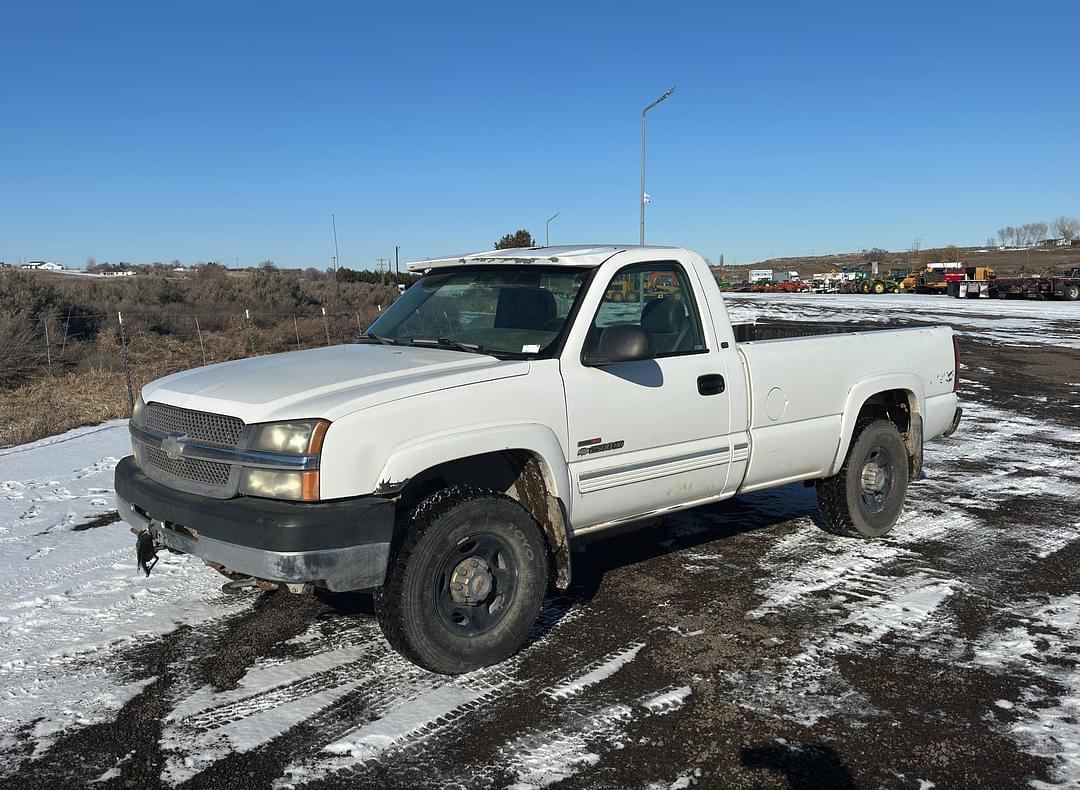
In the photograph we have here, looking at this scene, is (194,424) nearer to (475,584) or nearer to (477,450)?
(477,450)

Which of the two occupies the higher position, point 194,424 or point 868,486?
point 194,424

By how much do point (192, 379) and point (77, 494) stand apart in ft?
11.6

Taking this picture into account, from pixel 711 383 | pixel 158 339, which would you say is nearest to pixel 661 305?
pixel 711 383

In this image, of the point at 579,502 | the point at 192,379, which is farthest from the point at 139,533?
the point at 579,502

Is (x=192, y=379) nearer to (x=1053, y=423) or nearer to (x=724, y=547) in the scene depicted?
(x=724, y=547)

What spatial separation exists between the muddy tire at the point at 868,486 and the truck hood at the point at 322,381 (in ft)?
9.57

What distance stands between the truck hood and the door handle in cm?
119

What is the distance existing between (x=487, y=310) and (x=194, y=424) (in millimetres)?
1732

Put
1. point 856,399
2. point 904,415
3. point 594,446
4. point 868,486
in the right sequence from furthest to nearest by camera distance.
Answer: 1. point 904,415
2. point 868,486
3. point 856,399
4. point 594,446

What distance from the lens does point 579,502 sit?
4578 millimetres

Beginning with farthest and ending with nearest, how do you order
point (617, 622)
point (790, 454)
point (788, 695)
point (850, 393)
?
point (850, 393) < point (790, 454) < point (617, 622) < point (788, 695)

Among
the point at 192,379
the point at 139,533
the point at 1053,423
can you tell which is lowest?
the point at 1053,423

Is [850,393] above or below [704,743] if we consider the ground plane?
above

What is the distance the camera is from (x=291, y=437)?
3742 millimetres
